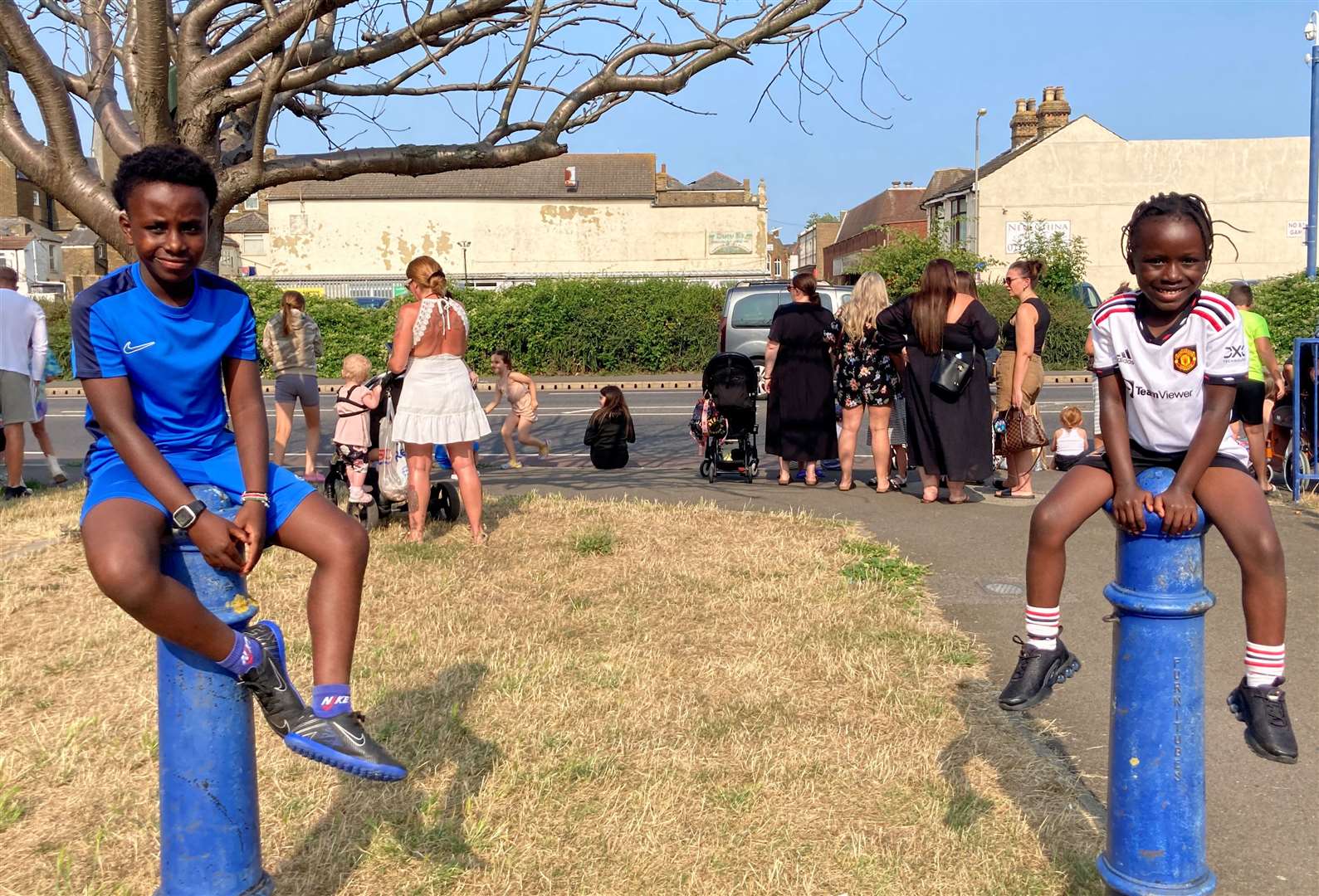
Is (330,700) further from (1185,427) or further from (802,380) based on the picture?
(802,380)

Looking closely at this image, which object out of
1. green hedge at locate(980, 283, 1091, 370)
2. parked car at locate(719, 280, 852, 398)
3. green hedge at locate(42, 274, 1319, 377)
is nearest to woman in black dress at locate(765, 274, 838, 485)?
parked car at locate(719, 280, 852, 398)

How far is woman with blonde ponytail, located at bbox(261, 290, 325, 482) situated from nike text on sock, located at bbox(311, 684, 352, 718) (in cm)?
904

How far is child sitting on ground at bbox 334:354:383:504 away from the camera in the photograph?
8.68m

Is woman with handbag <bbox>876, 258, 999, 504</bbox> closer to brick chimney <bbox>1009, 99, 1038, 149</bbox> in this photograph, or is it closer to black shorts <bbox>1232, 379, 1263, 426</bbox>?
black shorts <bbox>1232, 379, 1263, 426</bbox>

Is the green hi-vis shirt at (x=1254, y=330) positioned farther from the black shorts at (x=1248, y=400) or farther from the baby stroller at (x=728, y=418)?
the black shorts at (x=1248, y=400)

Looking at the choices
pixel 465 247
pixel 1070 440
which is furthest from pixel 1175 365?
pixel 465 247

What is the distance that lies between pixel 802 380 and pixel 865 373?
2.50 feet

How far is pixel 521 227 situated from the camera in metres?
66.7

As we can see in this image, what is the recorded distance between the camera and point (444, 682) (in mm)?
5395

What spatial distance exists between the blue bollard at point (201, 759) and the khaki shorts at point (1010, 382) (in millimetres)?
8276

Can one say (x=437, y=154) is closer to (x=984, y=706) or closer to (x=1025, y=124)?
(x=984, y=706)

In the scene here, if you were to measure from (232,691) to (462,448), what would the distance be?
533cm

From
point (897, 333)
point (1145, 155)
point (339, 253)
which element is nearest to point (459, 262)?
point (339, 253)

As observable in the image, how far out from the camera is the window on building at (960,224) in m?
52.7
